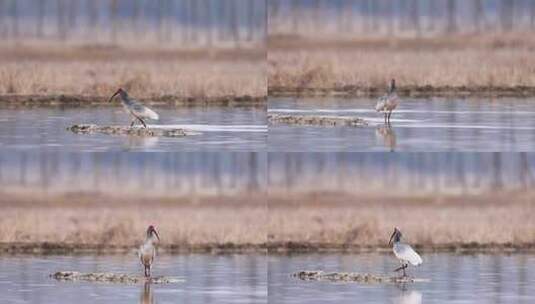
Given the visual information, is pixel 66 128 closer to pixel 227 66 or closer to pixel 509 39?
pixel 227 66

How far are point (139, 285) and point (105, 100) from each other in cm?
141

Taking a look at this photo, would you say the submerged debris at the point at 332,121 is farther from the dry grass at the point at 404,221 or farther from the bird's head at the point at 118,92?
the bird's head at the point at 118,92

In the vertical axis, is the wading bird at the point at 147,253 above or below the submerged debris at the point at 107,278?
above

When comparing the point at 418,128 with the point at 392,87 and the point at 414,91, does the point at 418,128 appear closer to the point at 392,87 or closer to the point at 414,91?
the point at 392,87

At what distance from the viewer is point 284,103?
13578mm

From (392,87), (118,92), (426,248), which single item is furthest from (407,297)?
(118,92)

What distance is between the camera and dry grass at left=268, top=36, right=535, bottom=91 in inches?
536

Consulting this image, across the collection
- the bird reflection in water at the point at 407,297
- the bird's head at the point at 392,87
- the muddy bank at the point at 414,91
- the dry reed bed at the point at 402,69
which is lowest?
the bird reflection in water at the point at 407,297

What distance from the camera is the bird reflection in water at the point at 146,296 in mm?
12883

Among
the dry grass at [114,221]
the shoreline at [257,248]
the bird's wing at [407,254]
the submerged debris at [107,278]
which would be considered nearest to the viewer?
the bird's wing at [407,254]

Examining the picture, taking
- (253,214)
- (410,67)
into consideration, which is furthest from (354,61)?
(253,214)

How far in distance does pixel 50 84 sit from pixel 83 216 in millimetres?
969

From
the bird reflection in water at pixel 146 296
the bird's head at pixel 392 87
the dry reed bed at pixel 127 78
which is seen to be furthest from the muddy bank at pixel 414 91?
the bird reflection in water at pixel 146 296

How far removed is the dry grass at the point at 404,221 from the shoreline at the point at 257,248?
3 centimetres
